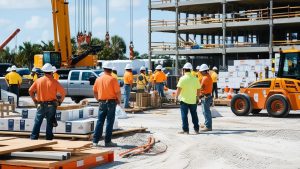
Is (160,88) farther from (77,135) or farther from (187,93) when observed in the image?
(77,135)

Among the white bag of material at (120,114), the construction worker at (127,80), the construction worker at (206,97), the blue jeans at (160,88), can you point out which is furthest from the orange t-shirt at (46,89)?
the blue jeans at (160,88)

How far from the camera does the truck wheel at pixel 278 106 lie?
18688 mm

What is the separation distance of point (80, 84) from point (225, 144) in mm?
14502

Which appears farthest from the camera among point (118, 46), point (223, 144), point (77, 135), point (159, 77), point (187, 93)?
point (118, 46)

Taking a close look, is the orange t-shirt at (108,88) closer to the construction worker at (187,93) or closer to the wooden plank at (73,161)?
the wooden plank at (73,161)

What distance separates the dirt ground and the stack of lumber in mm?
499

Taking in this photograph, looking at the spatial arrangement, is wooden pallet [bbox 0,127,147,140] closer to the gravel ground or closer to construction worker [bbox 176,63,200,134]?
the gravel ground

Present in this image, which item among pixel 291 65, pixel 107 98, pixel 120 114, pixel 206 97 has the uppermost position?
pixel 291 65

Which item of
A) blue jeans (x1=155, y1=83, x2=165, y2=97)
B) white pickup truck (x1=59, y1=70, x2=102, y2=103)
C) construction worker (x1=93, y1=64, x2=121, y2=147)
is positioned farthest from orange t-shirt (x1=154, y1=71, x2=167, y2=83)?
construction worker (x1=93, y1=64, x2=121, y2=147)

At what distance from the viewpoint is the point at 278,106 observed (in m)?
19.0

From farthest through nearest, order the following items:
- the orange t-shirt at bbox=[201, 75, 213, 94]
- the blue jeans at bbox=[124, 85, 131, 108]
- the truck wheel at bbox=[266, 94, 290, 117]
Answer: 1. the blue jeans at bbox=[124, 85, 131, 108]
2. the truck wheel at bbox=[266, 94, 290, 117]
3. the orange t-shirt at bbox=[201, 75, 213, 94]

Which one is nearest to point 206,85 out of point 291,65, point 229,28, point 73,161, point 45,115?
point 45,115

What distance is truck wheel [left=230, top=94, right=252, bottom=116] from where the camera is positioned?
1956cm

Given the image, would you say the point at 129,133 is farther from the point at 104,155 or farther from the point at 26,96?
the point at 26,96
